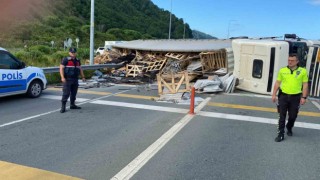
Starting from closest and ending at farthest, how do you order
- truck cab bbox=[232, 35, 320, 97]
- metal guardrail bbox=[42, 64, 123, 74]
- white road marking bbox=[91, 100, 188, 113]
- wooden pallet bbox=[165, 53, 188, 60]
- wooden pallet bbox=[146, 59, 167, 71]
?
white road marking bbox=[91, 100, 188, 113] < truck cab bbox=[232, 35, 320, 97] < metal guardrail bbox=[42, 64, 123, 74] < wooden pallet bbox=[146, 59, 167, 71] < wooden pallet bbox=[165, 53, 188, 60]

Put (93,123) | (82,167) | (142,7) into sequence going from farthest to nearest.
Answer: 1. (142,7)
2. (93,123)
3. (82,167)

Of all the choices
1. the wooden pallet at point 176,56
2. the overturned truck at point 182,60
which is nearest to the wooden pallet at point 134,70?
the overturned truck at point 182,60

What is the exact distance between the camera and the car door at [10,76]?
10.3 meters

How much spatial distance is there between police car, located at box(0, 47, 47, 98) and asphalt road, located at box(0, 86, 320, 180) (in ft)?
1.58

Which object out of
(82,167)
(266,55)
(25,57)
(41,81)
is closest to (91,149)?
(82,167)

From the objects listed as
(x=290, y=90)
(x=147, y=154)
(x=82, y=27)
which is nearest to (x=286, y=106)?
(x=290, y=90)

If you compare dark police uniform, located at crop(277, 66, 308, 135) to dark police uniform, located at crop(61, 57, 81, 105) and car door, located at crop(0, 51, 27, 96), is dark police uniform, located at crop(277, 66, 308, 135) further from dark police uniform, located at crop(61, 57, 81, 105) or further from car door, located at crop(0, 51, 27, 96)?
car door, located at crop(0, 51, 27, 96)

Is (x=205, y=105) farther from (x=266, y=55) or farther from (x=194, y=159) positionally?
(x=194, y=159)

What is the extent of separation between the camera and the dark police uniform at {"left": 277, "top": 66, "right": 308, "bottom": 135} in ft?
22.2

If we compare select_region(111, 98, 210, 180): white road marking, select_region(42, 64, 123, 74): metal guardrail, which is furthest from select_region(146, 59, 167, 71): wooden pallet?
select_region(111, 98, 210, 180): white road marking

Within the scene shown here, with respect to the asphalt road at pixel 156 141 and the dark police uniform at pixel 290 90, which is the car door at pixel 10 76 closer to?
the asphalt road at pixel 156 141

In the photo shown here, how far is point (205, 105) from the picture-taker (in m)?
11.0

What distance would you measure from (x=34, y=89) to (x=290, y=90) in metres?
8.29

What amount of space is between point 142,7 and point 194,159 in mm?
123595
